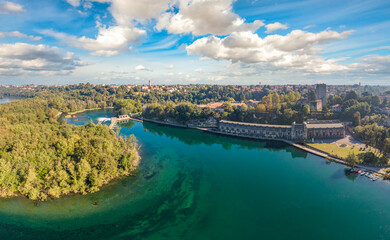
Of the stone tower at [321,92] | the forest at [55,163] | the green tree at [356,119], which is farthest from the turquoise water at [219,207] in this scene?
the stone tower at [321,92]

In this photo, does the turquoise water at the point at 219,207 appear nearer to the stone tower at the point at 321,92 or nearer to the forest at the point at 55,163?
the forest at the point at 55,163

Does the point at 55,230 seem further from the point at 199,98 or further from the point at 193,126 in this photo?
the point at 199,98

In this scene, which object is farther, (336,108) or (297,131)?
(336,108)

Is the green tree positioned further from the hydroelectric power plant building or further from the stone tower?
the stone tower

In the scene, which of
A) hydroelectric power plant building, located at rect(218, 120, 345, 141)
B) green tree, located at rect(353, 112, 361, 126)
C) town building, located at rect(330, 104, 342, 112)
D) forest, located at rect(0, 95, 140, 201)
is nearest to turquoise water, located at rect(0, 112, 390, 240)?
forest, located at rect(0, 95, 140, 201)

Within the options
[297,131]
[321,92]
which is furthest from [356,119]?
[321,92]

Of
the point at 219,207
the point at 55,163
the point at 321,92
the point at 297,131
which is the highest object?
the point at 321,92

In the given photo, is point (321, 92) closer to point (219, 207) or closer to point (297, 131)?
point (297, 131)
